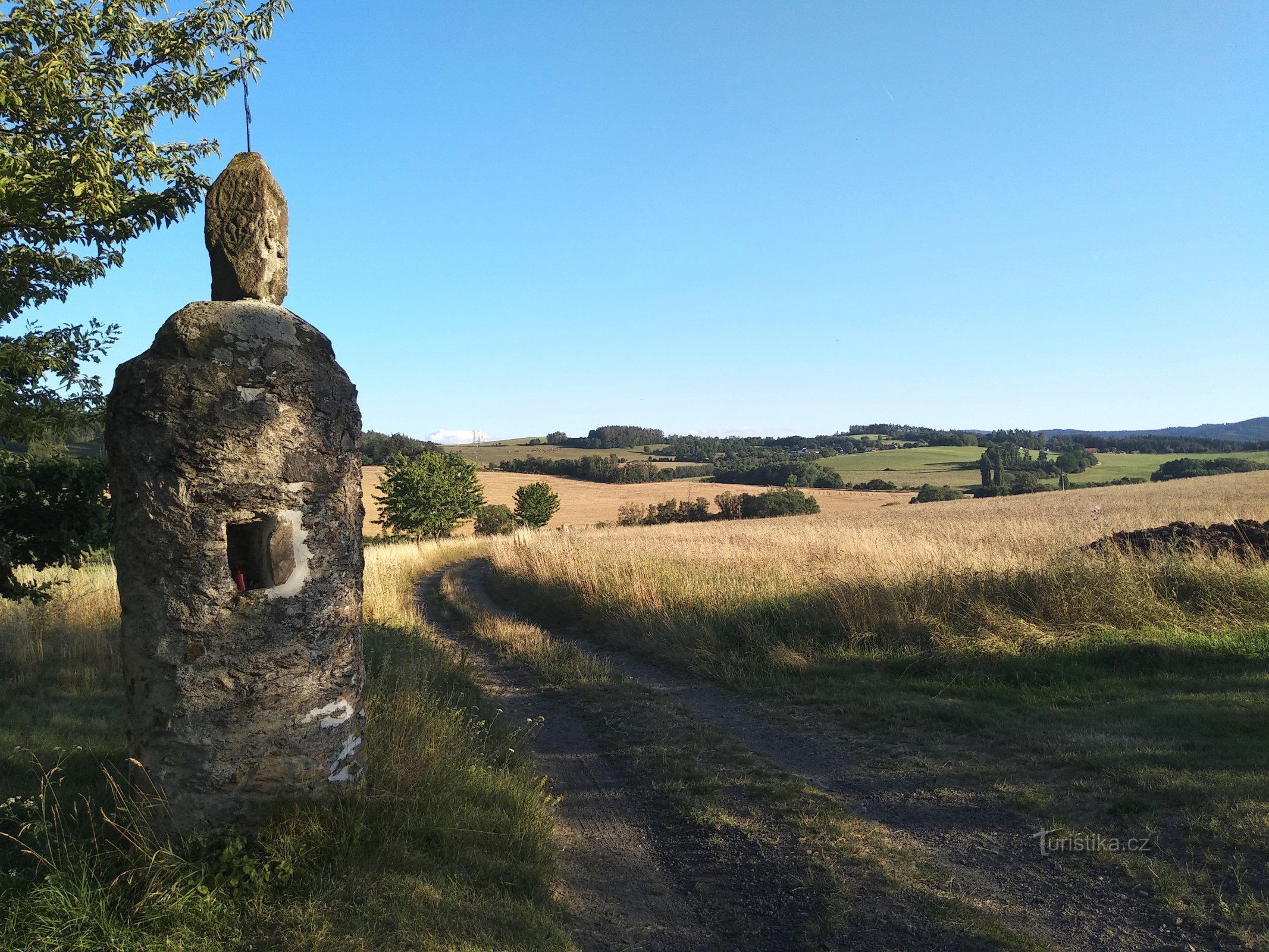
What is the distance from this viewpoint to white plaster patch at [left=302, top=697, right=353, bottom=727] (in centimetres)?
343

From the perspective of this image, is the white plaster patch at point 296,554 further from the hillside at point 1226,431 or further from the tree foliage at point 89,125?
the hillside at point 1226,431

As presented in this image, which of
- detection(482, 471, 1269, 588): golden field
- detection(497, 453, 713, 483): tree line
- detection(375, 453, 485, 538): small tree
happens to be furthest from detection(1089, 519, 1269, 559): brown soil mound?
detection(497, 453, 713, 483): tree line

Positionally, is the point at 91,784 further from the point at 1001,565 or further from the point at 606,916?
the point at 1001,565

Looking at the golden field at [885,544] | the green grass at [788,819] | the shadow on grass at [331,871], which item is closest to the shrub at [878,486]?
the golden field at [885,544]

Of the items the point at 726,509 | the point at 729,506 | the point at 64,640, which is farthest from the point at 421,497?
the point at 64,640

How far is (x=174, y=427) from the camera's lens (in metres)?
3.29

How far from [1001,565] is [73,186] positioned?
10429 millimetres

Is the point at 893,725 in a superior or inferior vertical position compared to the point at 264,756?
inferior

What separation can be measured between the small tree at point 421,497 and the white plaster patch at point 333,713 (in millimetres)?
41038

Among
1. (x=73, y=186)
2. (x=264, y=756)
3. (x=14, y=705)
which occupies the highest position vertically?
(x=73, y=186)

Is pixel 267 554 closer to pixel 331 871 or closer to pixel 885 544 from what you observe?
pixel 331 871

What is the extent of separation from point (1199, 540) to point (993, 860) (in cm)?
857

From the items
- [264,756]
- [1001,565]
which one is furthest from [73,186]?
[1001,565]

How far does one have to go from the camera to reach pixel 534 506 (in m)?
51.6
